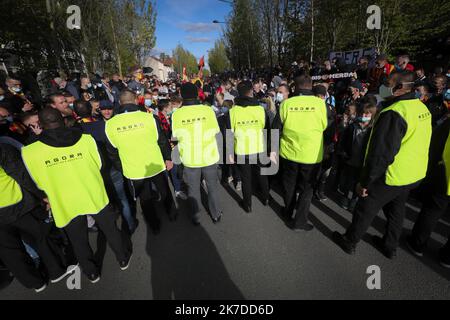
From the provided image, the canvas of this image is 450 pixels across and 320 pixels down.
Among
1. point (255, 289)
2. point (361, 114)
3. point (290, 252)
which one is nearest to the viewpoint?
point (255, 289)

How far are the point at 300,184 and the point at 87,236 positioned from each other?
2807 millimetres

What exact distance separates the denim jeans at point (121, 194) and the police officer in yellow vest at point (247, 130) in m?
1.75

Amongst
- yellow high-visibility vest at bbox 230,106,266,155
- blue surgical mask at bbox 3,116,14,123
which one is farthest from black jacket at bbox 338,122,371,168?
blue surgical mask at bbox 3,116,14,123

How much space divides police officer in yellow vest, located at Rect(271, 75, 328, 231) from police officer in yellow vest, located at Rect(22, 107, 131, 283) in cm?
238

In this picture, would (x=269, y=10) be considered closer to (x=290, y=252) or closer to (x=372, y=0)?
(x=372, y=0)

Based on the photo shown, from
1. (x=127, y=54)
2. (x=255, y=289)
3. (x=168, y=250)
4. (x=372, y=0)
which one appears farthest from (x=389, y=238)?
(x=127, y=54)

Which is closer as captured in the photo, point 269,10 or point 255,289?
point 255,289

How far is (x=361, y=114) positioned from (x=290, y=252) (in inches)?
92.3

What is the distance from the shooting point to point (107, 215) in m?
2.67

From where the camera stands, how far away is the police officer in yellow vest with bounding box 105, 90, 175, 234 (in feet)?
9.39

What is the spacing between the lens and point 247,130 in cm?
354

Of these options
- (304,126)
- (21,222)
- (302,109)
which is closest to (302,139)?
(304,126)

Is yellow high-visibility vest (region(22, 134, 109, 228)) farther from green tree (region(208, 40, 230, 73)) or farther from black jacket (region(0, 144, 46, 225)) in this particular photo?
green tree (region(208, 40, 230, 73))

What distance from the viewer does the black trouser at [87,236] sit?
253 centimetres
